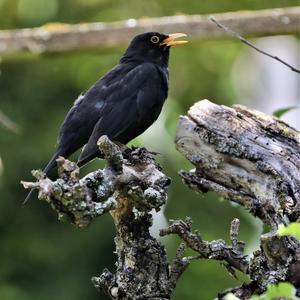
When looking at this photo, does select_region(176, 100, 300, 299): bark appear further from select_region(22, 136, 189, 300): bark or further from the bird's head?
the bird's head

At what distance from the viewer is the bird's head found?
802 centimetres

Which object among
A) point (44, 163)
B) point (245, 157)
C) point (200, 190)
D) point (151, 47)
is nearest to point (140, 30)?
point (151, 47)

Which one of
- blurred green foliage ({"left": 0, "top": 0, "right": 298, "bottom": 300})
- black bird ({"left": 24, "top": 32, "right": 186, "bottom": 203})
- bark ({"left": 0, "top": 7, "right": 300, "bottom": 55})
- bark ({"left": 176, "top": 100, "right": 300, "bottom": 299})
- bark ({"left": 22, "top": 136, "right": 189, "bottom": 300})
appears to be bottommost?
bark ({"left": 22, "top": 136, "right": 189, "bottom": 300})

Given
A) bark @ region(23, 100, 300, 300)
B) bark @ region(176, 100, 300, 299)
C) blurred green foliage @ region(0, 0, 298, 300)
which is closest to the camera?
bark @ region(23, 100, 300, 300)

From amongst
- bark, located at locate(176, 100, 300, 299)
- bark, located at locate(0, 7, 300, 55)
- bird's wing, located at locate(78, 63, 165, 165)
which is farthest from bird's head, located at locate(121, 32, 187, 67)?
bark, located at locate(176, 100, 300, 299)

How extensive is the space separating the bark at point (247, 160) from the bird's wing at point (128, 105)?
51.5 inches

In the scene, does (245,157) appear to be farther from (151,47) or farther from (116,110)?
(151,47)

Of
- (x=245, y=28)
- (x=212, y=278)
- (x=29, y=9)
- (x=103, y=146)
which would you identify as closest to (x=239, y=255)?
(x=103, y=146)

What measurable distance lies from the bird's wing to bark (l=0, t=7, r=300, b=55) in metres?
0.58

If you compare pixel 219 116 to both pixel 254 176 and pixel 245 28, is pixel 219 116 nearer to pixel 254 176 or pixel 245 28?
pixel 254 176

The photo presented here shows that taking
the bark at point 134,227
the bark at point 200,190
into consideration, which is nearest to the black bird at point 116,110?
the bark at point 200,190

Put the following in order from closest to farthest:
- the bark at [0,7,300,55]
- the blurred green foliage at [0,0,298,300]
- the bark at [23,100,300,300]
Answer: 1. the bark at [23,100,300,300]
2. the bark at [0,7,300,55]
3. the blurred green foliage at [0,0,298,300]

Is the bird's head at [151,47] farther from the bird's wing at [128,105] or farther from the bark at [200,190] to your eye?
the bark at [200,190]

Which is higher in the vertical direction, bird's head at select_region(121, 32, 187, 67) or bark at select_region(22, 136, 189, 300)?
bird's head at select_region(121, 32, 187, 67)
